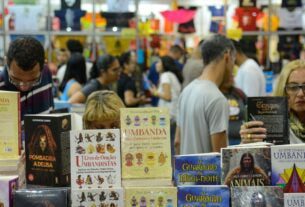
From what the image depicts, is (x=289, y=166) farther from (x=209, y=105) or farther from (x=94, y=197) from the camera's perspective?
(x=209, y=105)

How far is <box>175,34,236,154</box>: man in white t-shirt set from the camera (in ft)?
13.9

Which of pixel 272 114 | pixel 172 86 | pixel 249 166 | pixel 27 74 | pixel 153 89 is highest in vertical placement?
pixel 27 74

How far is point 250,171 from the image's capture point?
239cm

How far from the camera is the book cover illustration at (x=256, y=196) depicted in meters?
2.30

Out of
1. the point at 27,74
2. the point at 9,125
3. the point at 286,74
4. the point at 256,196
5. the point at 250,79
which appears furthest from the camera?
the point at 250,79

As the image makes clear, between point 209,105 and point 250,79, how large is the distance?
8.30ft

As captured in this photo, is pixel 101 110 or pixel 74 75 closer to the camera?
pixel 101 110

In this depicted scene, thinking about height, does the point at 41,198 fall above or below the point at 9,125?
below

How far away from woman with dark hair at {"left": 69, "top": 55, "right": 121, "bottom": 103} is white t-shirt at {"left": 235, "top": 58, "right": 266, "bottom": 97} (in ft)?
4.49

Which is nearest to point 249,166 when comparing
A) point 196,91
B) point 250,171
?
point 250,171

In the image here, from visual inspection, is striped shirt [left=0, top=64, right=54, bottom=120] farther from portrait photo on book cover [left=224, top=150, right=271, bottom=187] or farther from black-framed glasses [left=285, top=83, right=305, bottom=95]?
portrait photo on book cover [left=224, top=150, right=271, bottom=187]

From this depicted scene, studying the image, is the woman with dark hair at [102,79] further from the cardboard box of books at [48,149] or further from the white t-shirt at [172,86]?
the cardboard box of books at [48,149]

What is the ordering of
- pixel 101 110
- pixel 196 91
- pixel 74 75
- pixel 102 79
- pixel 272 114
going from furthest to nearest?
pixel 74 75
pixel 102 79
pixel 196 91
pixel 101 110
pixel 272 114

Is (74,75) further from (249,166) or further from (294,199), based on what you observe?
(294,199)
